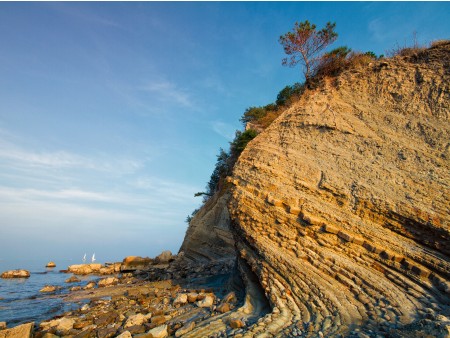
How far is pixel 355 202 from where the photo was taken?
27.3 feet

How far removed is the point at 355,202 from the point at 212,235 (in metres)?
13.0

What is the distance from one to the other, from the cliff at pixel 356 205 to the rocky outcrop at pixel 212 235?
785 centimetres

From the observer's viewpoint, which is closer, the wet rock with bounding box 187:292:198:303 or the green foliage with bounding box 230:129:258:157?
the wet rock with bounding box 187:292:198:303

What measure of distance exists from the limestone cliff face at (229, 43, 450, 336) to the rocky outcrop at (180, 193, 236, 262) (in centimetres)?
817

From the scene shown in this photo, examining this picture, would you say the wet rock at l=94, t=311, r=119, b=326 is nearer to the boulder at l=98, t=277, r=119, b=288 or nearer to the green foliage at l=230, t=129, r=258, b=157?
the boulder at l=98, t=277, r=119, b=288

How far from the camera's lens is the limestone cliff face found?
6.84 meters

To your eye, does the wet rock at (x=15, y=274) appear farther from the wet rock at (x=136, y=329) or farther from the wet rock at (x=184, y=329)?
the wet rock at (x=184, y=329)

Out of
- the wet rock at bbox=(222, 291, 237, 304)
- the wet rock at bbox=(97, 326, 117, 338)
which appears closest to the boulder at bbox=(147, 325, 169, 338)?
the wet rock at bbox=(97, 326, 117, 338)

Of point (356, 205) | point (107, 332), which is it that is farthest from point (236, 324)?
point (356, 205)

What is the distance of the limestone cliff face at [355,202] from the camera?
684 centimetres

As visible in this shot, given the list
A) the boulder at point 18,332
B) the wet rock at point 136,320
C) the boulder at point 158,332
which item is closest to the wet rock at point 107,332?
the wet rock at point 136,320

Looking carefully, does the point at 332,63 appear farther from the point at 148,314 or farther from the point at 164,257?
the point at 164,257

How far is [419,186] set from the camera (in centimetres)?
801

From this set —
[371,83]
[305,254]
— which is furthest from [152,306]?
[371,83]
